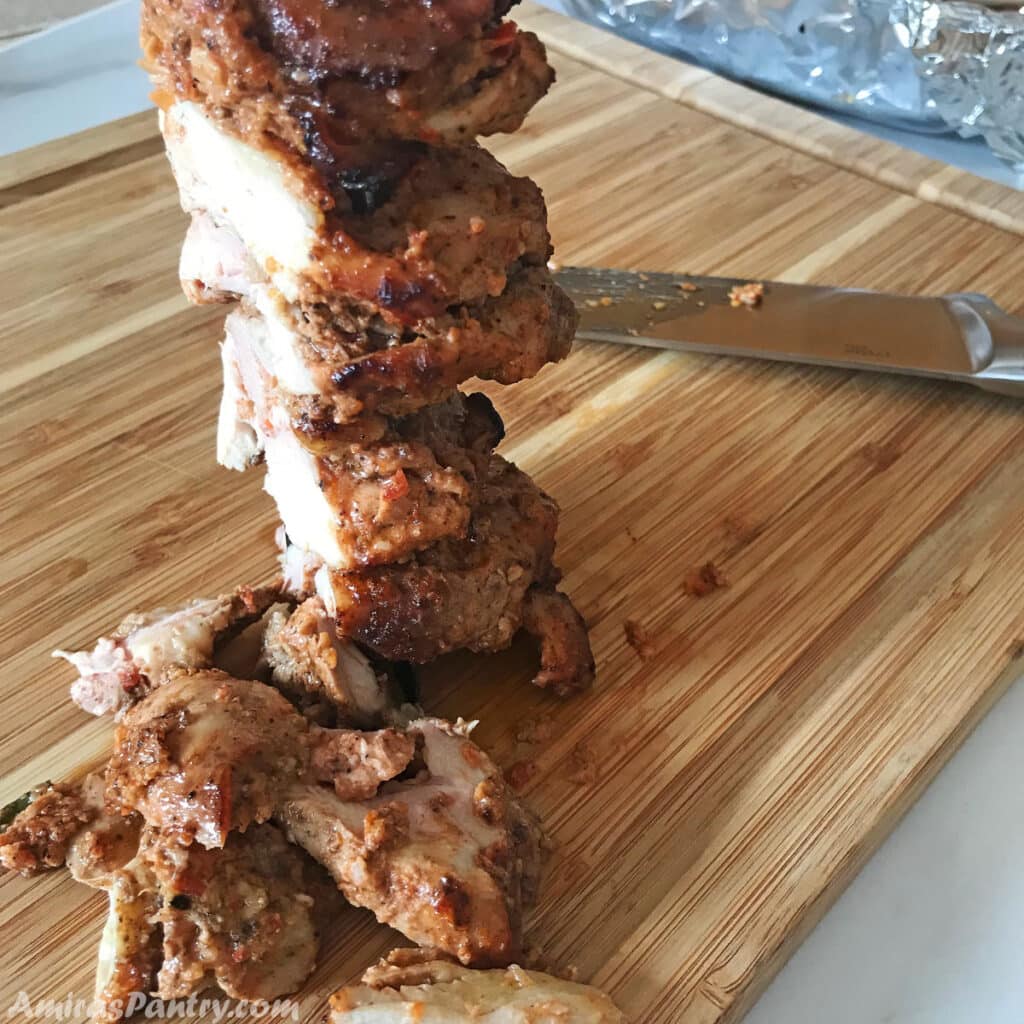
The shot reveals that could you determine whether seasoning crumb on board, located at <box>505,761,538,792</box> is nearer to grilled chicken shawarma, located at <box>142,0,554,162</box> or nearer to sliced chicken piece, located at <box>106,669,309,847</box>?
sliced chicken piece, located at <box>106,669,309,847</box>

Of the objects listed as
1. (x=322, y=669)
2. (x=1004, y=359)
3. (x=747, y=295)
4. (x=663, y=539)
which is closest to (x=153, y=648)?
(x=322, y=669)

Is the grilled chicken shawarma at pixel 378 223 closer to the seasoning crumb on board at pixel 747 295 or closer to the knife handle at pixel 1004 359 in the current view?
the seasoning crumb on board at pixel 747 295

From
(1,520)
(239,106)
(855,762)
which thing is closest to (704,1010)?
(855,762)

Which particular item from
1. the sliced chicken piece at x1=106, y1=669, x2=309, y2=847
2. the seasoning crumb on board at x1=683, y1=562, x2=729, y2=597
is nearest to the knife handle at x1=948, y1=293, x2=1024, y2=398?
the seasoning crumb on board at x1=683, y1=562, x2=729, y2=597

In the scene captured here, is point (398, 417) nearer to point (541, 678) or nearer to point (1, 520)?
point (541, 678)

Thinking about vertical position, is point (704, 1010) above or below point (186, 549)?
below

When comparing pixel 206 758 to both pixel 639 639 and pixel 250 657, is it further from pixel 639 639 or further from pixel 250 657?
pixel 639 639
